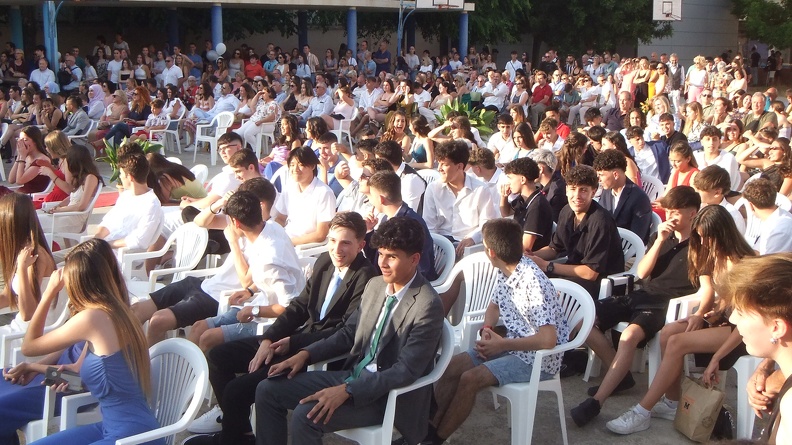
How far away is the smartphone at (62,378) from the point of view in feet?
10.8

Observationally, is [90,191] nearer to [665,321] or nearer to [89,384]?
[89,384]

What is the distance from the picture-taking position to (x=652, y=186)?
7496 mm

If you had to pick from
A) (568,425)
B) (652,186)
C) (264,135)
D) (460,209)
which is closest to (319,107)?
(264,135)

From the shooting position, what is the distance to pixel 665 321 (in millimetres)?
4367

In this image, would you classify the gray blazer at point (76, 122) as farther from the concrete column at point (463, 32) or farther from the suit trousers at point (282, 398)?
the concrete column at point (463, 32)

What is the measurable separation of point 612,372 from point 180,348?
85.5 inches

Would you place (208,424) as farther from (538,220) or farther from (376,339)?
(538,220)

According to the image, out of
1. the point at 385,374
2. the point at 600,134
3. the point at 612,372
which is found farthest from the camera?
the point at 600,134

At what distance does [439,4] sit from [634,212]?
18.5m

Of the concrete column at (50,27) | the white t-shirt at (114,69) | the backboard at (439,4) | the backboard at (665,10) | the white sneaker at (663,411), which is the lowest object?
the white sneaker at (663,411)

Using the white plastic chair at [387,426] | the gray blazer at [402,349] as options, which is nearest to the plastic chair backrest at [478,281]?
the gray blazer at [402,349]

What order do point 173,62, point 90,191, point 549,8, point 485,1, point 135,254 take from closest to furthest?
point 135,254
point 90,191
point 173,62
point 485,1
point 549,8

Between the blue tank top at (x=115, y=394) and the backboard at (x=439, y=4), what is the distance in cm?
2077

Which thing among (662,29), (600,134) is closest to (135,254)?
(600,134)
